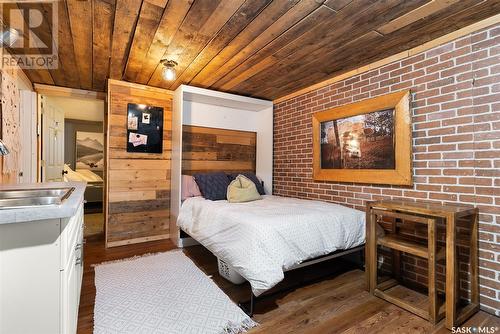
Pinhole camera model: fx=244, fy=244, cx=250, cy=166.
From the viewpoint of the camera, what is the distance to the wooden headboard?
3545mm

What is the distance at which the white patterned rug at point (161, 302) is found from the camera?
158 centimetres

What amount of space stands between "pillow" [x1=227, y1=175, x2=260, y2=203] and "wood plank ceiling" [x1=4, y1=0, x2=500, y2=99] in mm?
1273

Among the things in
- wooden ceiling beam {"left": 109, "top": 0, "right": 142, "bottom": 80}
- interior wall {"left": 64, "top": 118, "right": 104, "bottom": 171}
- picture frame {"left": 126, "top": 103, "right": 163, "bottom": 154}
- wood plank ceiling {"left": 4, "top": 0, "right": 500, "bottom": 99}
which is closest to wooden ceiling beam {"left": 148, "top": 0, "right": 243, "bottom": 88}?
wood plank ceiling {"left": 4, "top": 0, "right": 500, "bottom": 99}

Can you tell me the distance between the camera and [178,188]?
10.2ft

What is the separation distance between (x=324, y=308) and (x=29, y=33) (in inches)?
126

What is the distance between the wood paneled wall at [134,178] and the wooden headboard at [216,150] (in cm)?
28

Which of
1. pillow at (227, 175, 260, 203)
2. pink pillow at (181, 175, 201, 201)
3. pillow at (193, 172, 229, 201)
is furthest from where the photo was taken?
pink pillow at (181, 175, 201, 201)

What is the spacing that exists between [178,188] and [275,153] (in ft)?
5.19

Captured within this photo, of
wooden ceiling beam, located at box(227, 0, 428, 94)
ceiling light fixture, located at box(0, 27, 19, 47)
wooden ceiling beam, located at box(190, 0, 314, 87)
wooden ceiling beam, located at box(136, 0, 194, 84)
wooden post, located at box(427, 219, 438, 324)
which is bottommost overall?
wooden post, located at box(427, 219, 438, 324)

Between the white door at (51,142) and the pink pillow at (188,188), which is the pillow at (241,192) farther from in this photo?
the white door at (51,142)

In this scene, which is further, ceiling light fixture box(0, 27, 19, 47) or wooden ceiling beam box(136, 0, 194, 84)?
ceiling light fixture box(0, 27, 19, 47)

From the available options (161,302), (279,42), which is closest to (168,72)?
(279,42)

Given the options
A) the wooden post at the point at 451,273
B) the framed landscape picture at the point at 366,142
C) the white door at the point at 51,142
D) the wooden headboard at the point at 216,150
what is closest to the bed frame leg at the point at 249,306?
the wooden post at the point at 451,273

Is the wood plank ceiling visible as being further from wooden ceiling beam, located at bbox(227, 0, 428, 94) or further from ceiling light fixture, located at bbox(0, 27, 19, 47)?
ceiling light fixture, located at bbox(0, 27, 19, 47)
